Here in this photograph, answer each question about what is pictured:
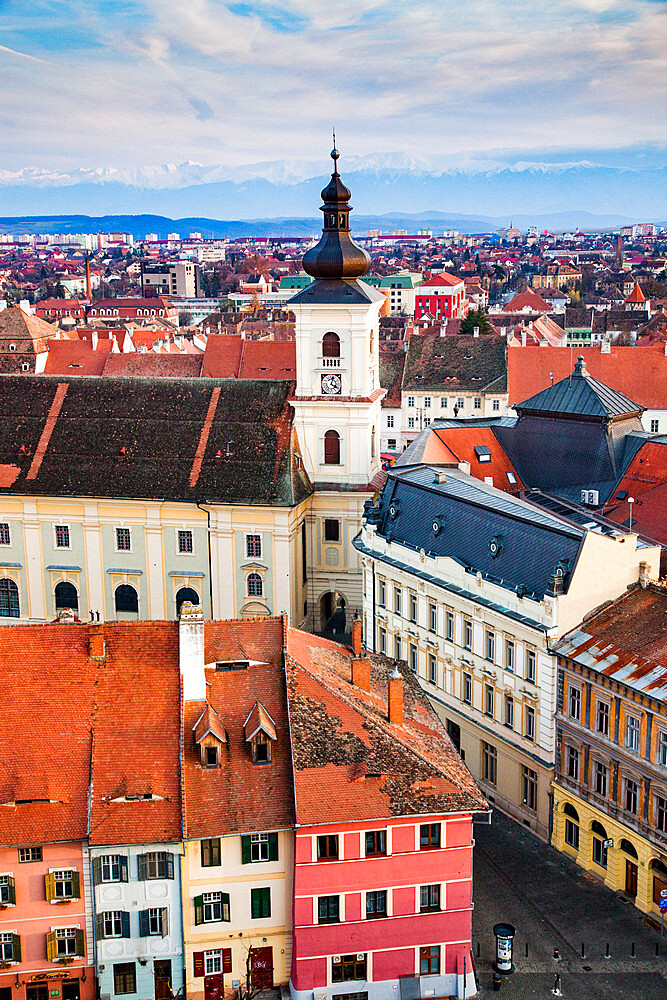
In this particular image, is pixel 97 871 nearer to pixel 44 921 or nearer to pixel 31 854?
pixel 31 854

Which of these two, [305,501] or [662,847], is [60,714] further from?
[305,501]

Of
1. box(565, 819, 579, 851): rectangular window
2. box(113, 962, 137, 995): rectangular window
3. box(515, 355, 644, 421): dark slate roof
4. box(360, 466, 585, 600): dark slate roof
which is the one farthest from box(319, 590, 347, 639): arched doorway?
box(113, 962, 137, 995): rectangular window

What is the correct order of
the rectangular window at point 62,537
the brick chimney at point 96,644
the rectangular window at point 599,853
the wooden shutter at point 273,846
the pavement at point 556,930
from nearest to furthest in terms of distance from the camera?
the wooden shutter at point 273,846
the brick chimney at point 96,644
the pavement at point 556,930
the rectangular window at point 599,853
the rectangular window at point 62,537

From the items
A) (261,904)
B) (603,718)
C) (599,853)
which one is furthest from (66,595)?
(599,853)

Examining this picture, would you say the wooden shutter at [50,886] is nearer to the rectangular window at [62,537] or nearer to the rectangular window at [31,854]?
the rectangular window at [31,854]

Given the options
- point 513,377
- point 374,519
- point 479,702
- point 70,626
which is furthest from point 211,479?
point 513,377

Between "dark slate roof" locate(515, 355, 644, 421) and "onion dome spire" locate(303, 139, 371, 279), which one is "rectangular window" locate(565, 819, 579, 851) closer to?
"dark slate roof" locate(515, 355, 644, 421)

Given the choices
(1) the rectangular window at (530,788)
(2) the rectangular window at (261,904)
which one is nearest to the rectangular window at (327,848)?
(2) the rectangular window at (261,904)
